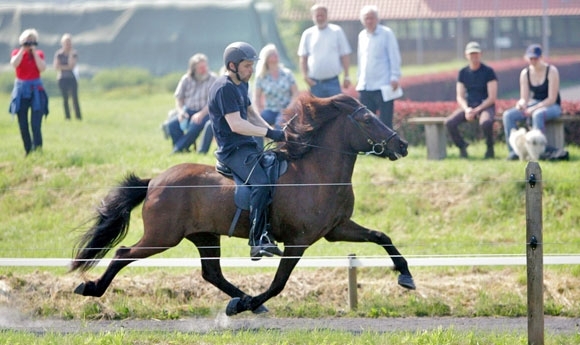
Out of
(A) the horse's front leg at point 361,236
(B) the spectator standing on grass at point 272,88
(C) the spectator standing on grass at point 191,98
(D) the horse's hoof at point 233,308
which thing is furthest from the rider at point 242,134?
(C) the spectator standing on grass at point 191,98

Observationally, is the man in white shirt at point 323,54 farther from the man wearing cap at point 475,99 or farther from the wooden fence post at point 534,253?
the wooden fence post at point 534,253

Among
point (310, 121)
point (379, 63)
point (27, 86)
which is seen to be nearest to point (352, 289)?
point (310, 121)

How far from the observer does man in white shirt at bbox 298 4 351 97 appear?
55.7ft

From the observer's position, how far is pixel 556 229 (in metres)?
14.1

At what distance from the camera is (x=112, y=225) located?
35.5 ft

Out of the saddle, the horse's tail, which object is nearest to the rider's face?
the saddle

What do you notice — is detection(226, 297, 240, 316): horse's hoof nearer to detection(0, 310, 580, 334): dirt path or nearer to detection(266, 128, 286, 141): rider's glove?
detection(0, 310, 580, 334): dirt path

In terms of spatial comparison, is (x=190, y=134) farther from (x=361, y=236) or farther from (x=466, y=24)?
(x=466, y=24)

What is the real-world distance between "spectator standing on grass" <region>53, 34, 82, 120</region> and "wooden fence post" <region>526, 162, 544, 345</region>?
18.6m

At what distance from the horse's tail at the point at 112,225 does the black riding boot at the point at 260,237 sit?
51.0 inches

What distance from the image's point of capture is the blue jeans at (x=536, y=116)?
52.9ft

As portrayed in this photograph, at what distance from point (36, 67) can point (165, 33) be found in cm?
2208

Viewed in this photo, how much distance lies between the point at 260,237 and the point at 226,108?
4.07 feet

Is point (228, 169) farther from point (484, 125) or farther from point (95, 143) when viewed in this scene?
point (95, 143)
